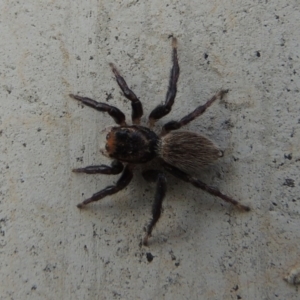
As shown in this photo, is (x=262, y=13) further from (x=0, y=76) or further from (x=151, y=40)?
(x=0, y=76)

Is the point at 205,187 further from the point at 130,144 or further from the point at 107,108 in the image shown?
the point at 107,108

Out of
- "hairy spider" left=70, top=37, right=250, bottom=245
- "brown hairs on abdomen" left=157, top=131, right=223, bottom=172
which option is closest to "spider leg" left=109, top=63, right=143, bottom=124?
"hairy spider" left=70, top=37, right=250, bottom=245

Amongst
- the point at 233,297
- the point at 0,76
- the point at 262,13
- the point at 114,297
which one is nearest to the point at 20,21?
the point at 0,76

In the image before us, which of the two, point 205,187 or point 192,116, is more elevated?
point 192,116

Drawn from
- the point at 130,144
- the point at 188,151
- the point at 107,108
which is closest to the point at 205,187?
the point at 188,151

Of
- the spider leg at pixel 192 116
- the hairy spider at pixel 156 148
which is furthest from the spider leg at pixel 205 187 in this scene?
the spider leg at pixel 192 116
